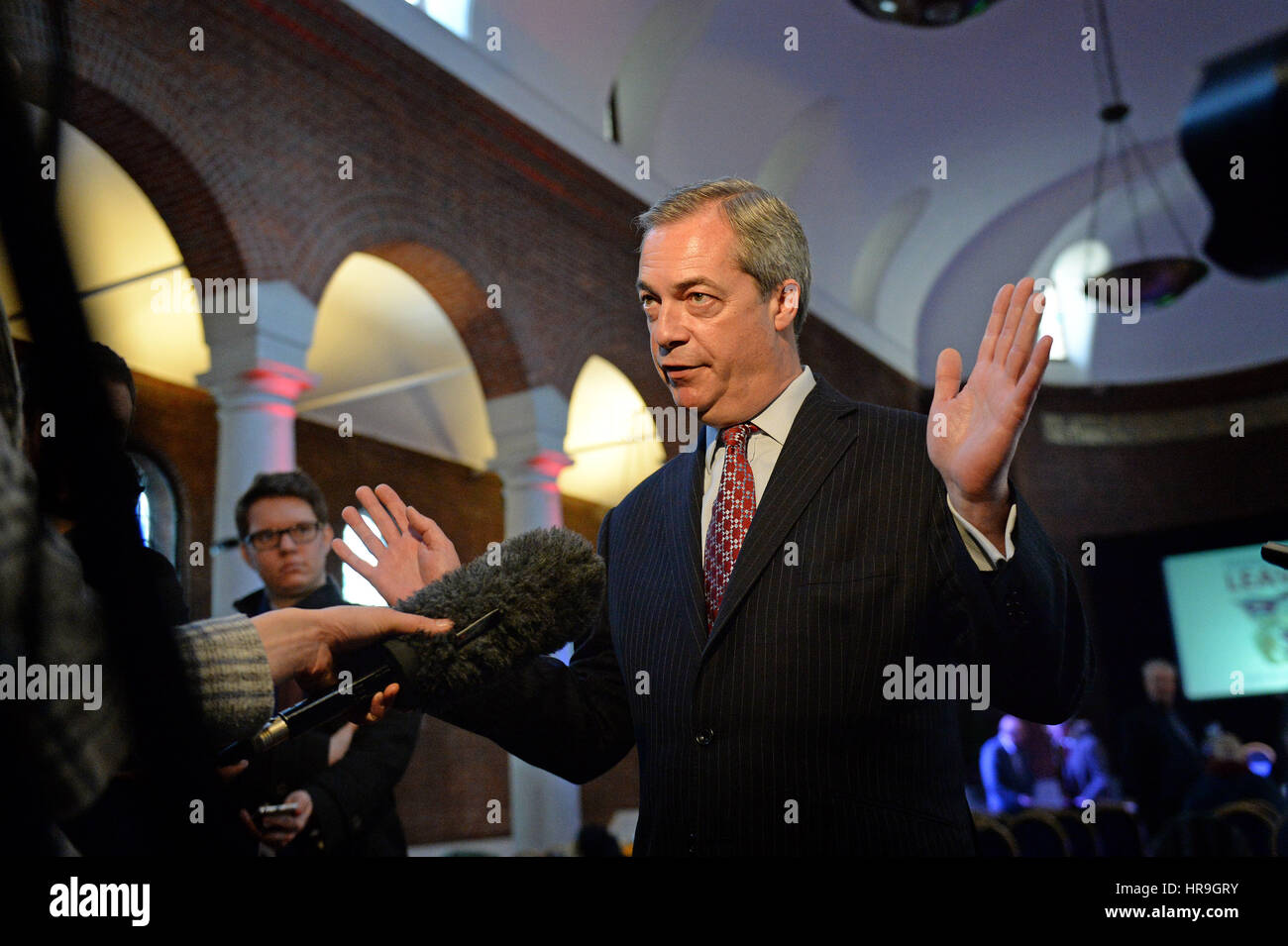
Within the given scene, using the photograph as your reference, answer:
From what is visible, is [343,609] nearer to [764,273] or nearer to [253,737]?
[253,737]

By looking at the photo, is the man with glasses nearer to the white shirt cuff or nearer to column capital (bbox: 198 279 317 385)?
the white shirt cuff

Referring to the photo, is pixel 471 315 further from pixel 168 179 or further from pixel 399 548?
pixel 399 548

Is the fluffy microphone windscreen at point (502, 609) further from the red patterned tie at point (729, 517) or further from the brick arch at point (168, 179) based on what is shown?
the brick arch at point (168, 179)

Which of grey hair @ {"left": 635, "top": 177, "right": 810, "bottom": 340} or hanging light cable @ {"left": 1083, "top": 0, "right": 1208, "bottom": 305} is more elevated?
hanging light cable @ {"left": 1083, "top": 0, "right": 1208, "bottom": 305}

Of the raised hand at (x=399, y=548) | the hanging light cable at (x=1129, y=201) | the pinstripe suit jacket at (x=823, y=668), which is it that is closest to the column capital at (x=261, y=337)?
the raised hand at (x=399, y=548)

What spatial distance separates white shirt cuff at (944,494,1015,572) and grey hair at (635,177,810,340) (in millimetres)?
642

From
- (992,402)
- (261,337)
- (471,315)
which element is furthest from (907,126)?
(992,402)

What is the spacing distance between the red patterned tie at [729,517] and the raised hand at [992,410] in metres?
0.39

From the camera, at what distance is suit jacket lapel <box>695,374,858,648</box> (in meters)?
1.61

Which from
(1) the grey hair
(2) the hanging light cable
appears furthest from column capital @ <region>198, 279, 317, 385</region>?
(2) the hanging light cable

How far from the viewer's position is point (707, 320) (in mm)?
1873

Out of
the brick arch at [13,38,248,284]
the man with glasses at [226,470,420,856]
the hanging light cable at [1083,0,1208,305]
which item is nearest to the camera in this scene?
the man with glasses at [226,470,420,856]

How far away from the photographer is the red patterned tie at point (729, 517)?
1735 millimetres

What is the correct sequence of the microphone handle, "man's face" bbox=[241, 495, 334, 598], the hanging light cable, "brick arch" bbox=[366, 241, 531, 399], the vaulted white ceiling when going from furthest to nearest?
the hanging light cable → the vaulted white ceiling → "brick arch" bbox=[366, 241, 531, 399] → "man's face" bbox=[241, 495, 334, 598] → the microphone handle
